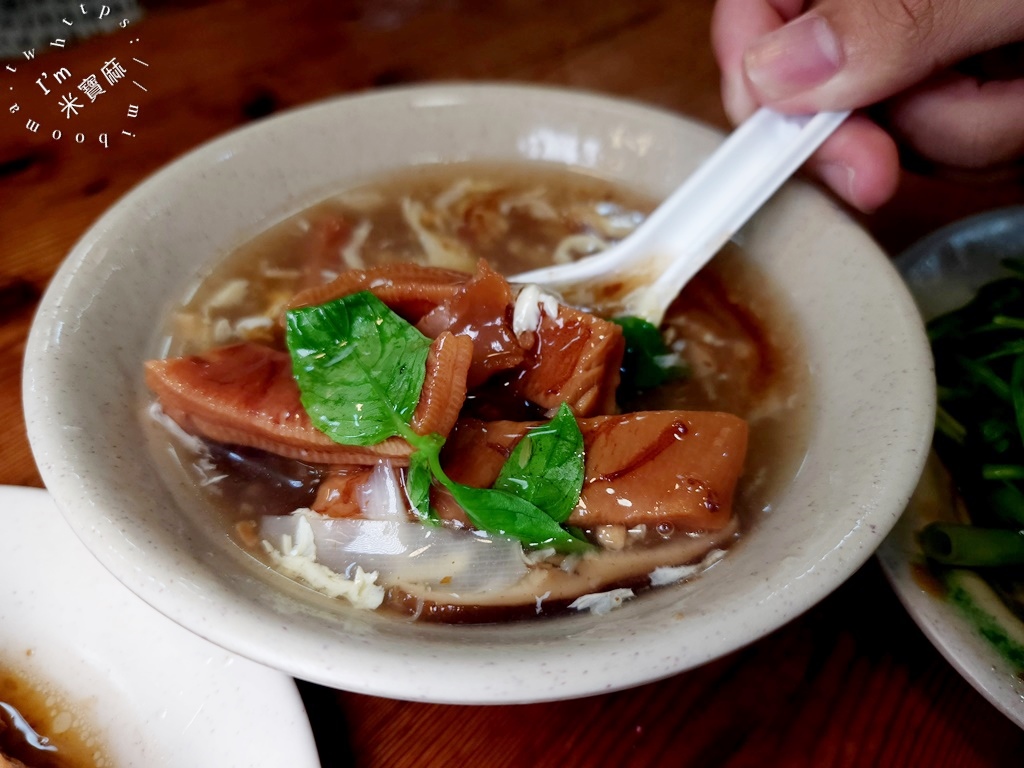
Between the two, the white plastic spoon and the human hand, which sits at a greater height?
the human hand

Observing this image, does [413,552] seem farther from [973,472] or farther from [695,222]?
[973,472]

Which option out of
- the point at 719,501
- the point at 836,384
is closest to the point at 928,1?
the point at 836,384

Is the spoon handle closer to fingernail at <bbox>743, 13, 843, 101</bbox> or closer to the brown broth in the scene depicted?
fingernail at <bbox>743, 13, 843, 101</bbox>
